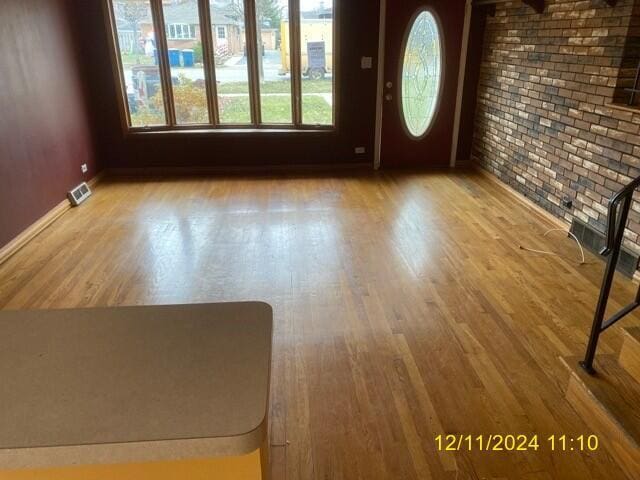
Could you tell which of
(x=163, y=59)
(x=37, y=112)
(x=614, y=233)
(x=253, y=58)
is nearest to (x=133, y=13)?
(x=163, y=59)

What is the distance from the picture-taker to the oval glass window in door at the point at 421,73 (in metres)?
5.35

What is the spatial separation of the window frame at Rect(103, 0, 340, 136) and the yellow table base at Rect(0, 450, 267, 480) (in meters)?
5.11

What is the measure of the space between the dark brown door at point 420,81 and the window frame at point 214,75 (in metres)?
0.65

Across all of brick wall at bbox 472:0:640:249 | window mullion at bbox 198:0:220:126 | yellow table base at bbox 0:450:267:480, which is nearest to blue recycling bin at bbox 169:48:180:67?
window mullion at bbox 198:0:220:126

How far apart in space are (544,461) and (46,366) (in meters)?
1.77

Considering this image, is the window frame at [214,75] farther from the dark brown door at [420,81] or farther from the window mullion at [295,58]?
the dark brown door at [420,81]

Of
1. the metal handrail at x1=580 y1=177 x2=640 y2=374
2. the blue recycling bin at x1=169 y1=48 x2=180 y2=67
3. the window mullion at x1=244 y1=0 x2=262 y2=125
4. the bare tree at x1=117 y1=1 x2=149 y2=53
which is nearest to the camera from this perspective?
the metal handrail at x1=580 y1=177 x2=640 y2=374

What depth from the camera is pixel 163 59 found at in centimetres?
527

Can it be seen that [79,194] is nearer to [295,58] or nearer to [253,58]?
[253,58]

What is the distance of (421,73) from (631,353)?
14.1ft

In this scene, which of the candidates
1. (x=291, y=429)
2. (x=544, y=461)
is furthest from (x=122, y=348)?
(x=544, y=461)

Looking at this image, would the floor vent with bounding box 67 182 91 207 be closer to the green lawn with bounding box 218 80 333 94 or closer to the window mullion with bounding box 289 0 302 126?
the green lawn with bounding box 218 80 333 94

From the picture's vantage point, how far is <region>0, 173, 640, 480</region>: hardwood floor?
1.92m

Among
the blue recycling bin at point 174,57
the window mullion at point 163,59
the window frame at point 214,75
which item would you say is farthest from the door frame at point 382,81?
the window mullion at point 163,59
